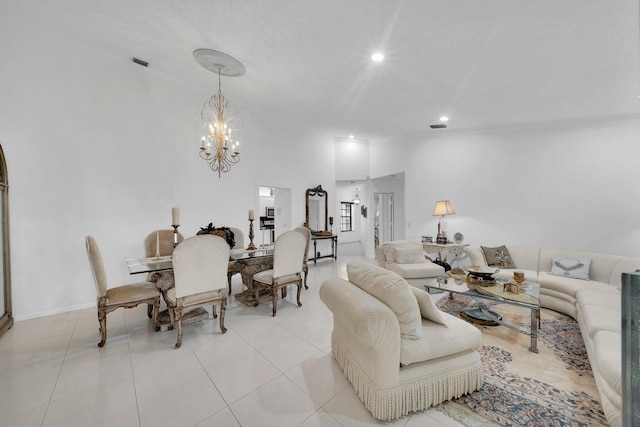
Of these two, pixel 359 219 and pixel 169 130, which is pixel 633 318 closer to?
pixel 169 130

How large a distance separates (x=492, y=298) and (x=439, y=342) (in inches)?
54.3

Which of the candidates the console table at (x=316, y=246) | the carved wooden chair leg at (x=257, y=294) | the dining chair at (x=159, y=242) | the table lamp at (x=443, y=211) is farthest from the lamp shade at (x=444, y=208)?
the dining chair at (x=159, y=242)

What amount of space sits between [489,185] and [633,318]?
4.82 m

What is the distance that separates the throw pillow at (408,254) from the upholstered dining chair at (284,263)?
201 cm

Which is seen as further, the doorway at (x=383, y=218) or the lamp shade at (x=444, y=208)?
the doorway at (x=383, y=218)

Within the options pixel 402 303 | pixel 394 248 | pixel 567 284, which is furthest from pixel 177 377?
pixel 567 284

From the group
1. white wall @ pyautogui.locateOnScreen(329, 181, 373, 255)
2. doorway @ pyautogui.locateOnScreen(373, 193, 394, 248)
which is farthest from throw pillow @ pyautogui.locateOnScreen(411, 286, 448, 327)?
white wall @ pyautogui.locateOnScreen(329, 181, 373, 255)

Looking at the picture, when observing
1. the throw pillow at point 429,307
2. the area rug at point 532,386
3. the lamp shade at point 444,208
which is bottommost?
the area rug at point 532,386

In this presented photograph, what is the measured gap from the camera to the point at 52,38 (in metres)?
3.08

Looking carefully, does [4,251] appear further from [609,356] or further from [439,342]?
[609,356]

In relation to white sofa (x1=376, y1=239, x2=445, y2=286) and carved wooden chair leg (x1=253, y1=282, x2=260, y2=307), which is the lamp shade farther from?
carved wooden chair leg (x1=253, y1=282, x2=260, y2=307)

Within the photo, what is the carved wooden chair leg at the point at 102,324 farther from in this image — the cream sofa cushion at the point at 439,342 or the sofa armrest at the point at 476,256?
the sofa armrest at the point at 476,256

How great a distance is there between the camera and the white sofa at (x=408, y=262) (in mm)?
4035

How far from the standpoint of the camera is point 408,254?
4.41 metres
